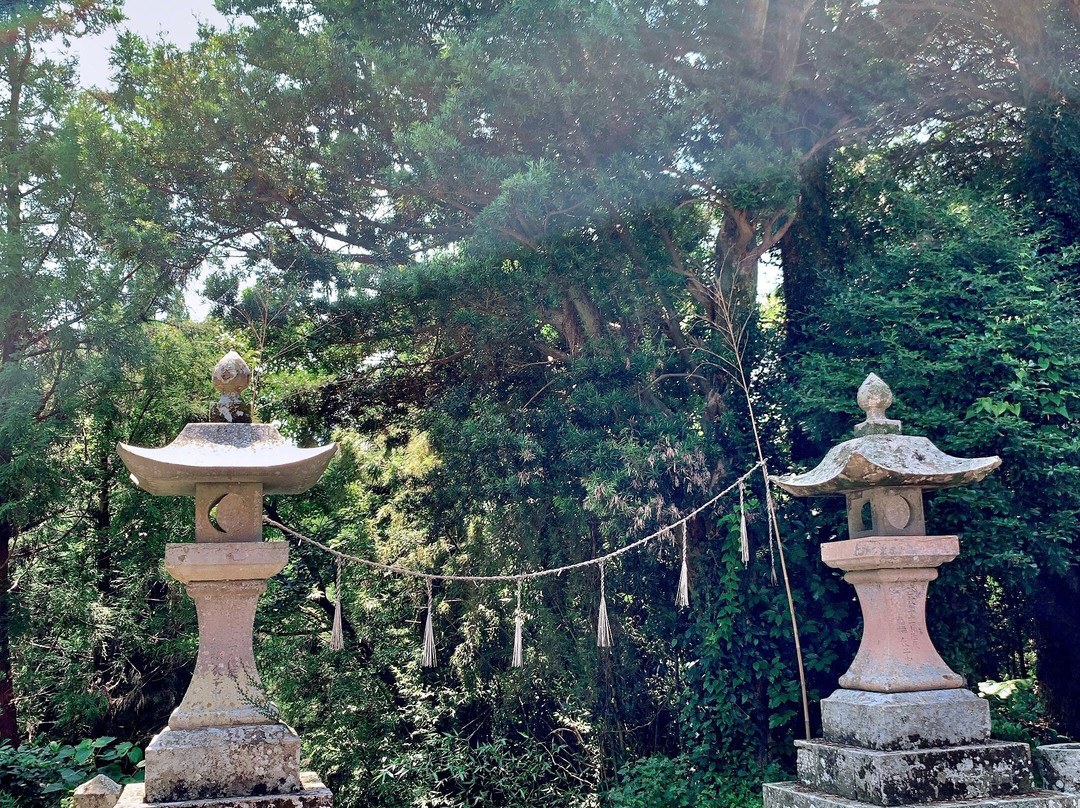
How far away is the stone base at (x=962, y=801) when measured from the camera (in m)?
4.23

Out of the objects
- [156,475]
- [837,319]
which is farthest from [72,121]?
[837,319]

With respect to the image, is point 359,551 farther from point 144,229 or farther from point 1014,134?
point 1014,134

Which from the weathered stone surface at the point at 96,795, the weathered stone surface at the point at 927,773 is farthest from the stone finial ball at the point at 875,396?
the weathered stone surface at the point at 96,795

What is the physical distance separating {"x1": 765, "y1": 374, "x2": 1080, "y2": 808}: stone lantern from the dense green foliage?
1.39 metres

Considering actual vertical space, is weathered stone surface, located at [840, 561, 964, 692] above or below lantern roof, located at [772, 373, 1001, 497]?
below

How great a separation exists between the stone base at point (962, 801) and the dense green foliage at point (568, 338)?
1721mm

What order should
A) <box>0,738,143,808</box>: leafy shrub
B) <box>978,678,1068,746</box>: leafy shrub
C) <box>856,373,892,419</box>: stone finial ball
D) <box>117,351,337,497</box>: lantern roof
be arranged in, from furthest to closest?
<box>978,678,1068,746</box>: leafy shrub, <box>0,738,143,808</box>: leafy shrub, <box>856,373,892,419</box>: stone finial ball, <box>117,351,337,497</box>: lantern roof

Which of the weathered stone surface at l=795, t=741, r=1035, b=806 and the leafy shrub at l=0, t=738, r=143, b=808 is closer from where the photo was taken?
the weathered stone surface at l=795, t=741, r=1035, b=806

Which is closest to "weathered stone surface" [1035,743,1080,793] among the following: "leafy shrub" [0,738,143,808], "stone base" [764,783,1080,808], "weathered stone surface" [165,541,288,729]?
"stone base" [764,783,1080,808]

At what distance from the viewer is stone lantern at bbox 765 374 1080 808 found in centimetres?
430

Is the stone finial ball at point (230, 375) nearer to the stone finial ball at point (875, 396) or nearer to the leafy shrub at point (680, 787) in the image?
the stone finial ball at point (875, 396)

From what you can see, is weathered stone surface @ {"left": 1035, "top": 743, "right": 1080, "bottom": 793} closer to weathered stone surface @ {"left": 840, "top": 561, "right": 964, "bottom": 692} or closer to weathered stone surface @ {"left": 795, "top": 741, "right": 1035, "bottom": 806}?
weathered stone surface @ {"left": 795, "top": 741, "right": 1035, "bottom": 806}

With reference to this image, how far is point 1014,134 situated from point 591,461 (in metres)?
4.61

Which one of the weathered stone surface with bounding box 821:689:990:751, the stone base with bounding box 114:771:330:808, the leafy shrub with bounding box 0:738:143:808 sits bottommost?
the leafy shrub with bounding box 0:738:143:808
